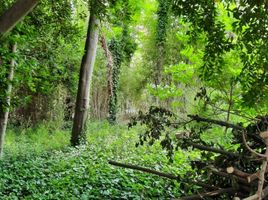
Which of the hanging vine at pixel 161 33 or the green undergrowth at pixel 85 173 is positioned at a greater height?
the hanging vine at pixel 161 33

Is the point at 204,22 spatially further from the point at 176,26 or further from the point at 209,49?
the point at 176,26

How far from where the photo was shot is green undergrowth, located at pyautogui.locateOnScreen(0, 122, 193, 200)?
202 inches

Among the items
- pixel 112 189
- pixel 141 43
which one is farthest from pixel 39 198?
pixel 141 43

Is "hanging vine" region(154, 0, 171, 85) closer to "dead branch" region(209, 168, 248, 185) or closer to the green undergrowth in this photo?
the green undergrowth

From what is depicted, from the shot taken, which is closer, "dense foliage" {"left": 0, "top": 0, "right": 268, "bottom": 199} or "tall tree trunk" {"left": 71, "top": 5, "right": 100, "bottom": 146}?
"dense foliage" {"left": 0, "top": 0, "right": 268, "bottom": 199}

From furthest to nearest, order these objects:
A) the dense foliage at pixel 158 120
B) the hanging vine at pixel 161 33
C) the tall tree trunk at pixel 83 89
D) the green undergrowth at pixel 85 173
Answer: the hanging vine at pixel 161 33
the tall tree trunk at pixel 83 89
the green undergrowth at pixel 85 173
the dense foliage at pixel 158 120

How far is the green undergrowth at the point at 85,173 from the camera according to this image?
5125 millimetres

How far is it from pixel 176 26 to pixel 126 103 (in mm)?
4455

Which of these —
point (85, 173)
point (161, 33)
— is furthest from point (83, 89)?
point (161, 33)

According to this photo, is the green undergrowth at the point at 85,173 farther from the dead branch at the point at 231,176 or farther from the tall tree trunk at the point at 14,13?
the tall tree trunk at the point at 14,13

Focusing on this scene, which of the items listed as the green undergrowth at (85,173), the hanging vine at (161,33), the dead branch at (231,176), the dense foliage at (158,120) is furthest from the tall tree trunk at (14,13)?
the hanging vine at (161,33)

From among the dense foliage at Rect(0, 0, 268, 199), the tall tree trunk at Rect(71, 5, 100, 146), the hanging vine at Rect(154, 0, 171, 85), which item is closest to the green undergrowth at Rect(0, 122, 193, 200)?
the dense foliage at Rect(0, 0, 268, 199)

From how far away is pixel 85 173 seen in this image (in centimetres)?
632

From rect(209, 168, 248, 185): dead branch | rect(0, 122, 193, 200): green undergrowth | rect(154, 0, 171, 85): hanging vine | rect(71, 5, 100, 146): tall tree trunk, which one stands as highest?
rect(154, 0, 171, 85): hanging vine
